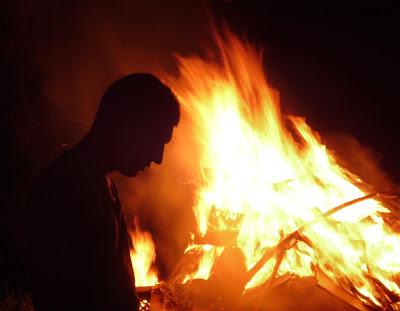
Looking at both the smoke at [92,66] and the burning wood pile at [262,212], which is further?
the smoke at [92,66]

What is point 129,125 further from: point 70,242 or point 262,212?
point 262,212

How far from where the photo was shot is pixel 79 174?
72.1 inches

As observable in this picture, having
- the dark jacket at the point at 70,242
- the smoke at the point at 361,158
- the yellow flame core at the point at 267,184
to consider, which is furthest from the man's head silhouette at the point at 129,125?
the smoke at the point at 361,158

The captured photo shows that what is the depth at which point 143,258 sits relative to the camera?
4973 mm

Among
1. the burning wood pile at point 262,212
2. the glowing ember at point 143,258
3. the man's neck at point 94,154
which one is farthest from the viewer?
the glowing ember at point 143,258

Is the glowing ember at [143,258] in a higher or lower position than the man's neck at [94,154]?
lower

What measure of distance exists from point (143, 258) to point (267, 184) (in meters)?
1.75

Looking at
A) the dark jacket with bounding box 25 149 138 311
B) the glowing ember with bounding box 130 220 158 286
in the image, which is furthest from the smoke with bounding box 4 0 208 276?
the dark jacket with bounding box 25 149 138 311

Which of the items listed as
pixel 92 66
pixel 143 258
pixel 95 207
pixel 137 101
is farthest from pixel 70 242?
pixel 92 66

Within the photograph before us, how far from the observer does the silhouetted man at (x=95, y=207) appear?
1713 mm

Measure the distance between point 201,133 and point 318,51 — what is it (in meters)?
2.85

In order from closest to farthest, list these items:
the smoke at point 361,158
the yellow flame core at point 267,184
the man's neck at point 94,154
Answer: the man's neck at point 94,154 < the yellow flame core at point 267,184 < the smoke at point 361,158

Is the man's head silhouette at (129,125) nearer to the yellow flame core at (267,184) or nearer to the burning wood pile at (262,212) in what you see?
the burning wood pile at (262,212)

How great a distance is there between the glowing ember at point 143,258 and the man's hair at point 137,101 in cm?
252
